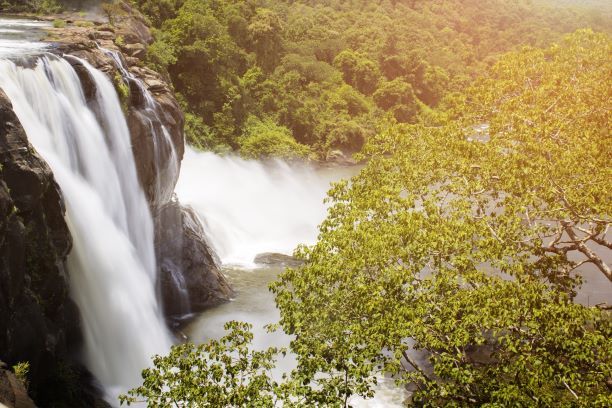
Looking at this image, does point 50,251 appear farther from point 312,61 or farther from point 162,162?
point 312,61

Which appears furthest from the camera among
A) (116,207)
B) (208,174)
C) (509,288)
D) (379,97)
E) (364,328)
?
(379,97)

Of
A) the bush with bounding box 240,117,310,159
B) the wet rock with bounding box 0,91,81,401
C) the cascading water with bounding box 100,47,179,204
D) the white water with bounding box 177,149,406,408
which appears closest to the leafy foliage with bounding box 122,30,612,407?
the wet rock with bounding box 0,91,81,401

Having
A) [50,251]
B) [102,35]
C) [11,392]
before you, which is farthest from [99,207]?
[102,35]

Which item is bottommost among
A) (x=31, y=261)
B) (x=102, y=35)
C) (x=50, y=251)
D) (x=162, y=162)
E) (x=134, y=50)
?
(x=162, y=162)

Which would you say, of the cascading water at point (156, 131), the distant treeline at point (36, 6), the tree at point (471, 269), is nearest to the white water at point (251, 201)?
the cascading water at point (156, 131)

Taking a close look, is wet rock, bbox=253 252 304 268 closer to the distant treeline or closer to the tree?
the tree

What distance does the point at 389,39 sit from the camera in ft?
321

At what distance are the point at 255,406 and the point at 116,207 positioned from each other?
15.3 m

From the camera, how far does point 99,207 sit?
23.5 meters

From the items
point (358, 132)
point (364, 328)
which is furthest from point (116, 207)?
point (358, 132)

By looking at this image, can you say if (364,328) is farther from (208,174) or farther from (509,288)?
(208,174)

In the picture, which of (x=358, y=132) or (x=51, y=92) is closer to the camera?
(x=51, y=92)

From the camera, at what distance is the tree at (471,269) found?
1339 cm

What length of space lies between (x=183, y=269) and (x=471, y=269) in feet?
60.7
